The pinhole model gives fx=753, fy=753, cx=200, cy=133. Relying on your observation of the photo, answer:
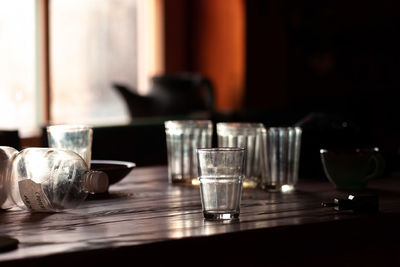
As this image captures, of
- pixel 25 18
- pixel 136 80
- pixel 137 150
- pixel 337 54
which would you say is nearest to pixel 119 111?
pixel 136 80

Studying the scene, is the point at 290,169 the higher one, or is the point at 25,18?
the point at 25,18

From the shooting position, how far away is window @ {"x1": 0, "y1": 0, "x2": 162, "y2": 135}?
18.4ft

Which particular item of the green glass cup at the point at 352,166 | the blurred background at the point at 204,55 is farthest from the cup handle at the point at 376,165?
the blurred background at the point at 204,55

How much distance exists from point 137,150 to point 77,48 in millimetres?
3694

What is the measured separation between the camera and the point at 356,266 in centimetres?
117

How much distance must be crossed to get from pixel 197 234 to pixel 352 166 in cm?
66

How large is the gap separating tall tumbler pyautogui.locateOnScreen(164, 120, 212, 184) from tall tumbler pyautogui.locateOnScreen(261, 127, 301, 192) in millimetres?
187

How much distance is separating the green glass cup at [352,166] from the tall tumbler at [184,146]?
0.94ft

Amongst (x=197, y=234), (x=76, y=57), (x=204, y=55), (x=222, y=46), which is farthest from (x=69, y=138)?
(x=204, y=55)

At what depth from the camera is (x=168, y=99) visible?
199 inches

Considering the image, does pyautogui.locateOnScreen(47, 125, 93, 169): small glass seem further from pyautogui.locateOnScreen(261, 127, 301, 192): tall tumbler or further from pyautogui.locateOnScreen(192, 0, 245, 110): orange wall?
pyautogui.locateOnScreen(192, 0, 245, 110): orange wall

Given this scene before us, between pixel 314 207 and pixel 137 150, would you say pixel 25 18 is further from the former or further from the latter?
pixel 314 207

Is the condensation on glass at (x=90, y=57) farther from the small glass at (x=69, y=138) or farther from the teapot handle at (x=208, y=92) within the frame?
the small glass at (x=69, y=138)

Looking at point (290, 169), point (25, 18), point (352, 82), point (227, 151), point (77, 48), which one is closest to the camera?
point (227, 151)
